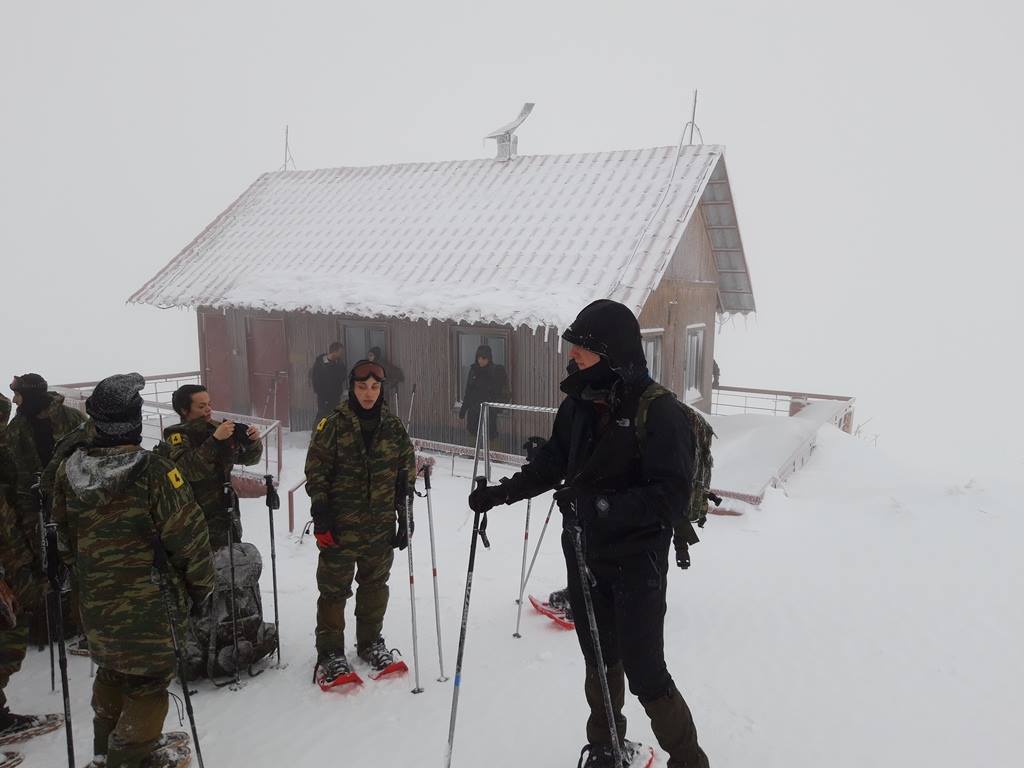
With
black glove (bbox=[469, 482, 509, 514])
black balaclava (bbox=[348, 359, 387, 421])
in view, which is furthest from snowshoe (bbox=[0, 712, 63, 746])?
black glove (bbox=[469, 482, 509, 514])

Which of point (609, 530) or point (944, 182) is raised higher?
point (944, 182)

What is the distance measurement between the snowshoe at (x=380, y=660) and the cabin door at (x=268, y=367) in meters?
9.77

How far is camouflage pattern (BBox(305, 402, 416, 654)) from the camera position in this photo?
14.6ft

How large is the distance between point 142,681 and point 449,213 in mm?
10924

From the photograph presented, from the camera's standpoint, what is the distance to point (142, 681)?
3416mm

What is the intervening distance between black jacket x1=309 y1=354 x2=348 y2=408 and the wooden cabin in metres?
0.93

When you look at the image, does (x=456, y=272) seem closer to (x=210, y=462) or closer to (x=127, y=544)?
(x=210, y=462)

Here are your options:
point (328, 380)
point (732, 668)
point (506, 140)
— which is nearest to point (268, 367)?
point (328, 380)

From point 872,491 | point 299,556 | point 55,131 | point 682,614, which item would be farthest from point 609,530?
point 55,131

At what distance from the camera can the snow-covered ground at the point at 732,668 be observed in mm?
3980

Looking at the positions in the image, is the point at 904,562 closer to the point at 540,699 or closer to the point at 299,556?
the point at 540,699

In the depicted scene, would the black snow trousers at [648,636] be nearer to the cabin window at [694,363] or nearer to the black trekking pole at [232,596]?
the black trekking pole at [232,596]

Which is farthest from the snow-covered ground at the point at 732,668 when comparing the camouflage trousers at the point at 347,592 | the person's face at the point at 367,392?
the person's face at the point at 367,392

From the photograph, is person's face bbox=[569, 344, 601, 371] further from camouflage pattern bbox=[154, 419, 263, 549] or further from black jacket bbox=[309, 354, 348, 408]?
black jacket bbox=[309, 354, 348, 408]
